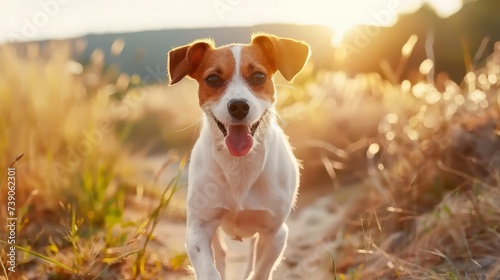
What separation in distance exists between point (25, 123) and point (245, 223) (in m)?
3.53

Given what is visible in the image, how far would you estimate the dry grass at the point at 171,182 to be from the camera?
5.19 metres

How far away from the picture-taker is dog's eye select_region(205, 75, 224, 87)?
428cm

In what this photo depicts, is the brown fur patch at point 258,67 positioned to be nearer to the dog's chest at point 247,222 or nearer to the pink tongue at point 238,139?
the pink tongue at point 238,139

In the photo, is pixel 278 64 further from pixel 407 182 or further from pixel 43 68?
pixel 43 68

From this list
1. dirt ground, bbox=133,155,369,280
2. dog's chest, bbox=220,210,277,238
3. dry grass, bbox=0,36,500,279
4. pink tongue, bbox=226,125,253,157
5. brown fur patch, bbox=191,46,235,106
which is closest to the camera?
pink tongue, bbox=226,125,253,157

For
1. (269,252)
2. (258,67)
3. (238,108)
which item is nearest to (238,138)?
(238,108)

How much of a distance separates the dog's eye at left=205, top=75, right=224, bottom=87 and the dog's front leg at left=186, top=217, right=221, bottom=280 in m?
0.89

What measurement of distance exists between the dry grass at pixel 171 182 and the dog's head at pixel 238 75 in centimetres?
44

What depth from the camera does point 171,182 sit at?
15.1ft

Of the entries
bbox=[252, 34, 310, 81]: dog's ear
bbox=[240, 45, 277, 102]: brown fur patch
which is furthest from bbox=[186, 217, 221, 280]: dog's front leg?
bbox=[252, 34, 310, 81]: dog's ear

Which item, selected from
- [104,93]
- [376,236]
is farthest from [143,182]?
[376,236]

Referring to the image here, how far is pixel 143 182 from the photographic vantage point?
8805 mm

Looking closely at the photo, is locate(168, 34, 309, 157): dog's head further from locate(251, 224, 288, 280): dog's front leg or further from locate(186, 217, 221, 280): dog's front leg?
locate(251, 224, 288, 280): dog's front leg

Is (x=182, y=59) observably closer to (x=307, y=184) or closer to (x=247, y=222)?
(x=247, y=222)
